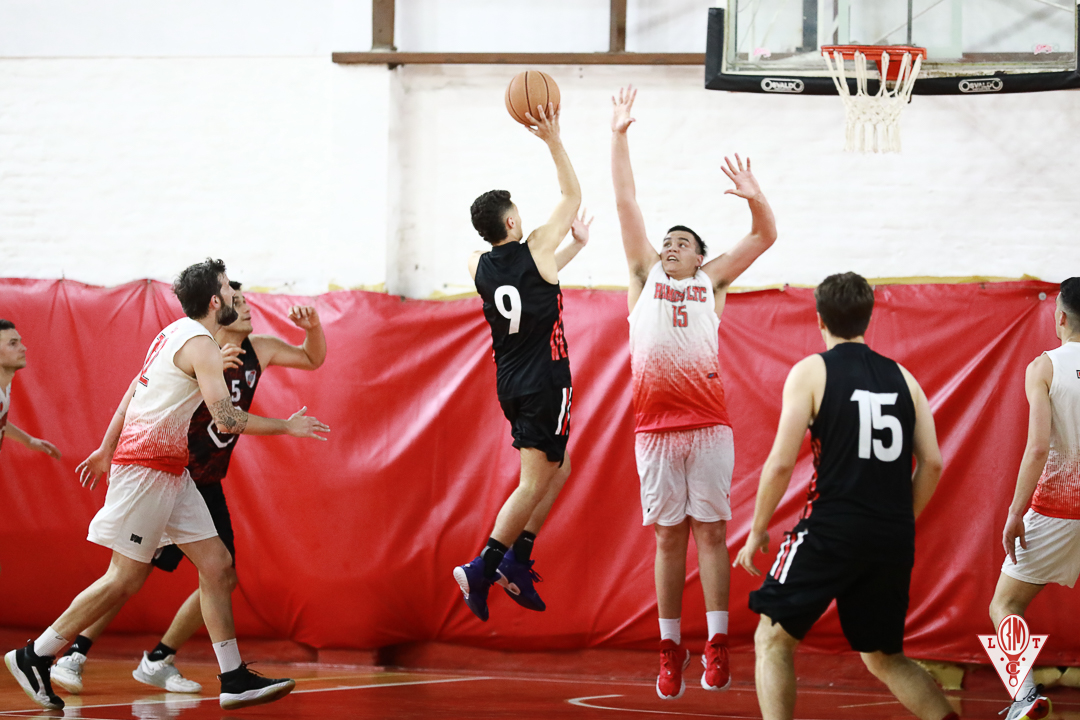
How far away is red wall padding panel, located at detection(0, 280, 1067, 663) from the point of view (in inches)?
280

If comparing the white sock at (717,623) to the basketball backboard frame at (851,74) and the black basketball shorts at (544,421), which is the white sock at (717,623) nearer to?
the black basketball shorts at (544,421)

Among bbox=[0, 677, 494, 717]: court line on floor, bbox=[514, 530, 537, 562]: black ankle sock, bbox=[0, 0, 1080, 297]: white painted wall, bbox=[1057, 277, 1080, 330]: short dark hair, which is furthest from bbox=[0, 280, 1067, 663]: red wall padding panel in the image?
bbox=[514, 530, 537, 562]: black ankle sock

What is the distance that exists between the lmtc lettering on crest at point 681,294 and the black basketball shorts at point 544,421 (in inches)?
29.9

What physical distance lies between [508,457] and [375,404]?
107 centimetres

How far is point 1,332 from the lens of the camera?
668 cm

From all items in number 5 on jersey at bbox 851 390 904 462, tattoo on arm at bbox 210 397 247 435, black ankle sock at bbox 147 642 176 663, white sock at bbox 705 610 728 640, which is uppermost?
number 5 on jersey at bbox 851 390 904 462

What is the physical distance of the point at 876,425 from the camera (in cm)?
385

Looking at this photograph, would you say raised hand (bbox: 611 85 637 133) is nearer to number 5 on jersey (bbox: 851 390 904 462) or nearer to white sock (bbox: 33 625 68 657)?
number 5 on jersey (bbox: 851 390 904 462)

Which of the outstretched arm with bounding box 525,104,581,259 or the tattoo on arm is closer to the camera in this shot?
the tattoo on arm

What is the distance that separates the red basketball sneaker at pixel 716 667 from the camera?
206 inches

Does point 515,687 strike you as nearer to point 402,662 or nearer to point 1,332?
point 402,662

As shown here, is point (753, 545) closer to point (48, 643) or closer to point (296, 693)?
point (296, 693)

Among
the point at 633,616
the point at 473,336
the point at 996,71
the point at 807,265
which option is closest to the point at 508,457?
the point at 473,336

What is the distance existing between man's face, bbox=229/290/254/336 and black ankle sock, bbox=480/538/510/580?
2.02 meters
